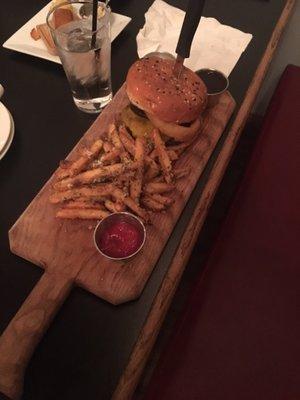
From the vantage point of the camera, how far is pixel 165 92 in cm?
122

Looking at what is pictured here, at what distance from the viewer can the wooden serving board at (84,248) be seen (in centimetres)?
98

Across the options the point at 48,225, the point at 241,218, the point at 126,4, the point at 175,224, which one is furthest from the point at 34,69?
the point at 241,218

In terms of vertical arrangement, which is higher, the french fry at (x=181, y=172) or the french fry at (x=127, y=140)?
the french fry at (x=127, y=140)

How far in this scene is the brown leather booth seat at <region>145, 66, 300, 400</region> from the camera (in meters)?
1.01

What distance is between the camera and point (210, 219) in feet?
7.02

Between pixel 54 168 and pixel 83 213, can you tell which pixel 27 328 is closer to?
pixel 83 213

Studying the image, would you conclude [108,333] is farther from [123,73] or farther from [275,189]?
[123,73]

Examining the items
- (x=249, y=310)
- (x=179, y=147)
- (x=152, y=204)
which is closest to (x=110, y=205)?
(x=152, y=204)

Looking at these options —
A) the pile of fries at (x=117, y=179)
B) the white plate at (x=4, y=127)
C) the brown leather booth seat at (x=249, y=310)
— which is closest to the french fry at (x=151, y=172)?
the pile of fries at (x=117, y=179)

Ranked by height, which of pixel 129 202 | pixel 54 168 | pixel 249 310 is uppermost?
pixel 129 202

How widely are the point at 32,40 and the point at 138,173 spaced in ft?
2.73

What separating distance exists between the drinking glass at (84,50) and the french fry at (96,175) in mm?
396

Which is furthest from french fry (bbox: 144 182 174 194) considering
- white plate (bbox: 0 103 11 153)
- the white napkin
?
the white napkin

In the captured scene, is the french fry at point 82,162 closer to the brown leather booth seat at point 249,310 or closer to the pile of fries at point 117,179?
the pile of fries at point 117,179
